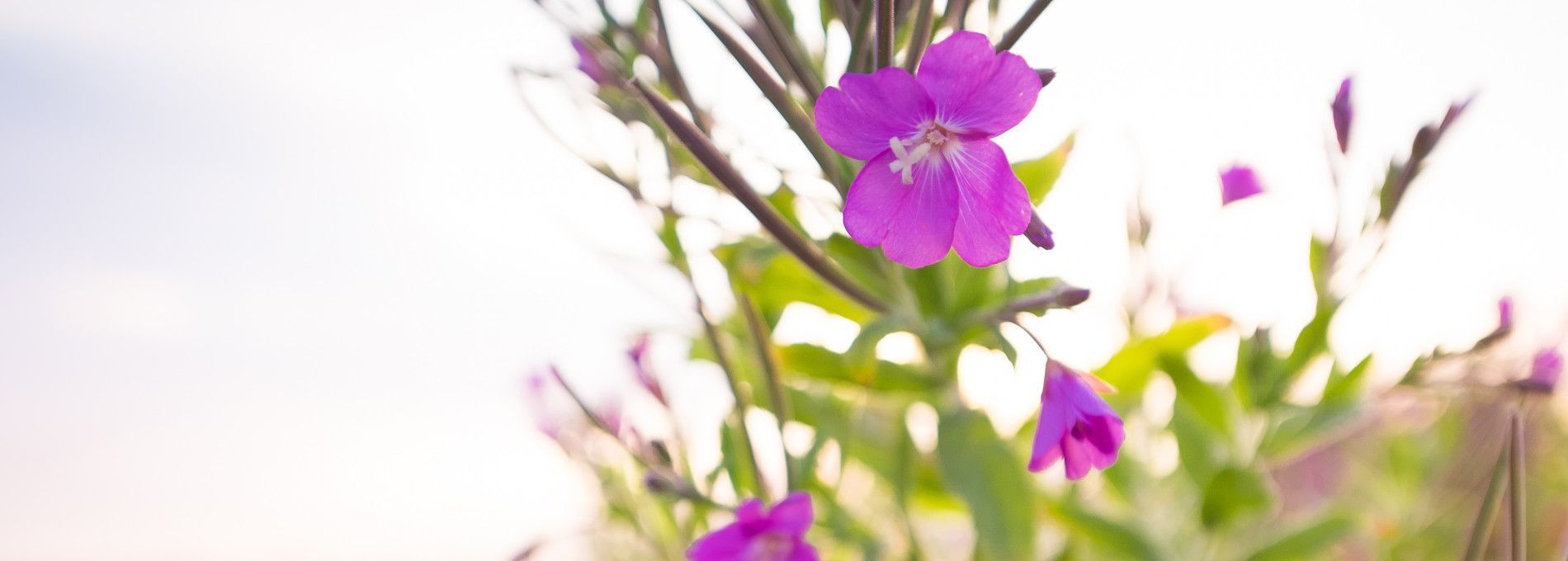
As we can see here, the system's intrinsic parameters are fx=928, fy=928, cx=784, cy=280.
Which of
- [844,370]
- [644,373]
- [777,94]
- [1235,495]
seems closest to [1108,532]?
[1235,495]

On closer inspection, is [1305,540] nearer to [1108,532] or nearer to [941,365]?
[1108,532]

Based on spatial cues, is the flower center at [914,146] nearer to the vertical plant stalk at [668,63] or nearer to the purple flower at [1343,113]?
the vertical plant stalk at [668,63]

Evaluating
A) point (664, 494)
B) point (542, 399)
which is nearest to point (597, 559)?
point (542, 399)

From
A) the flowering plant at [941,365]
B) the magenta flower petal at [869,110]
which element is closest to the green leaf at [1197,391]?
the flowering plant at [941,365]

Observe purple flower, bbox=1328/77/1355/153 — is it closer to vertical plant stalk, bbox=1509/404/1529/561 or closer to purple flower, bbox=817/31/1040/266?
vertical plant stalk, bbox=1509/404/1529/561

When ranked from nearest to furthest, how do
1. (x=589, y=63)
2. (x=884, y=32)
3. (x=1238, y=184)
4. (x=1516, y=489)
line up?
(x=884, y=32)
(x=1516, y=489)
(x=589, y=63)
(x=1238, y=184)

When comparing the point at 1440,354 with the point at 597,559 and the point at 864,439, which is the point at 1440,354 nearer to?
the point at 864,439
